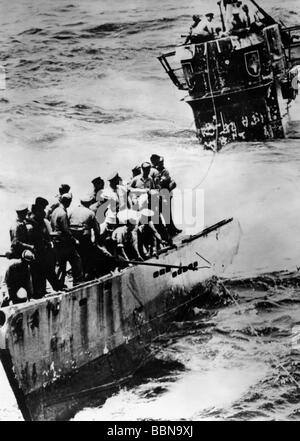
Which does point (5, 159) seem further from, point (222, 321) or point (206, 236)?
point (222, 321)

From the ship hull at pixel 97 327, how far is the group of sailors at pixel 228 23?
2.32 meters

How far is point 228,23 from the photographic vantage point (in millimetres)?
7020

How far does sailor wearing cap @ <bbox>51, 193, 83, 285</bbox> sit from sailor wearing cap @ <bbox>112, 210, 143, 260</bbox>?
0.51 m

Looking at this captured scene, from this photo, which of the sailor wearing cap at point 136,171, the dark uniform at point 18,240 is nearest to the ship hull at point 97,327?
the dark uniform at point 18,240

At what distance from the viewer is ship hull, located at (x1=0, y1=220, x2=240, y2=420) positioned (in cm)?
558

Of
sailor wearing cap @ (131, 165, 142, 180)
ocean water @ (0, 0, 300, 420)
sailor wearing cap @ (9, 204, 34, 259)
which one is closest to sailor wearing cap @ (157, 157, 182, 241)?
ocean water @ (0, 0, 300, 420)

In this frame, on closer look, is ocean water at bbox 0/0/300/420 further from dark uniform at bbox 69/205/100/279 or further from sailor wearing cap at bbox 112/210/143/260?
dark uniform at bbox 69/205/100/279

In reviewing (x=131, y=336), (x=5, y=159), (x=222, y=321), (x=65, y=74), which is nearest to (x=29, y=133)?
(x=5, y=159)

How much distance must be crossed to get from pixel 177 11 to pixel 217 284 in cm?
333

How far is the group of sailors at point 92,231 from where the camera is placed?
5.96m

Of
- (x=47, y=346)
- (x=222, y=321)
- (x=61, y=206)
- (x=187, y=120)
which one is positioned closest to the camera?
(x=47, y=346)

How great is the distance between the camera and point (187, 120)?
718cm

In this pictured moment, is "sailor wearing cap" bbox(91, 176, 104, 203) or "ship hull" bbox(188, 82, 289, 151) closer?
"sailor wearing cap" bbox(91, 176, 104, 203)

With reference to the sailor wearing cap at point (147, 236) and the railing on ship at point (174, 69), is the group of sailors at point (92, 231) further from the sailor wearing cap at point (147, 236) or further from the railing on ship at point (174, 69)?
the railing on ship at point (174, 69)
